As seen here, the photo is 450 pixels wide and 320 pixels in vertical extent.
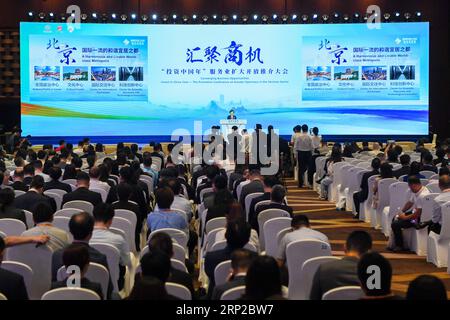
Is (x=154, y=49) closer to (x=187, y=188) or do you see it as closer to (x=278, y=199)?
(x=187, y=188)

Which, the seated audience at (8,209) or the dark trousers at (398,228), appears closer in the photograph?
the seated audience at (8,209)

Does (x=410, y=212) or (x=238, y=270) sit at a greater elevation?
(x=238, y=270)

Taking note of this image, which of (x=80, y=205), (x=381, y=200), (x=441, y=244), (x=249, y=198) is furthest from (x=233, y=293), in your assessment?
(x=381, y=200)

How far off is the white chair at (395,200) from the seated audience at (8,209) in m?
4.73

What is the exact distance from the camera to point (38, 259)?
5.65 metres

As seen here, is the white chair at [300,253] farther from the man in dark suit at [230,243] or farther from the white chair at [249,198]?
the white chair at [249,198]

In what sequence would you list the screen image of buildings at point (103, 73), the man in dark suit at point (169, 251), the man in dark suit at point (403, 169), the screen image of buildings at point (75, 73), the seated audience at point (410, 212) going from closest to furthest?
1. the man in dark suit at point (169, 251)
2. the seated audience at point (410, 212)
3. the man in dark suit at point (403, 169)
4. the screen image of buildings at point (75, 73)
5. the screen image of buildings at point (103, 73)

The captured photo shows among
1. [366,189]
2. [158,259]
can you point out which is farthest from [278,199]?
[366,189]

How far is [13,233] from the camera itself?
6.41 m

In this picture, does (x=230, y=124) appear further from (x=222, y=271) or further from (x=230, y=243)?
(x=222, y=271)

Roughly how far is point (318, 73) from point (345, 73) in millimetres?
777

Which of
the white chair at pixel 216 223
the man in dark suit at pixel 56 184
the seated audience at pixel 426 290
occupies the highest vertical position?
the man in dark suit at pixel 56 184

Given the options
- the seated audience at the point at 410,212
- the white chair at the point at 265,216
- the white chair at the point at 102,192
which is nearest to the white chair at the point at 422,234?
the seated audience at the point at 410,212

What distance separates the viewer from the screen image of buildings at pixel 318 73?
21.1m
